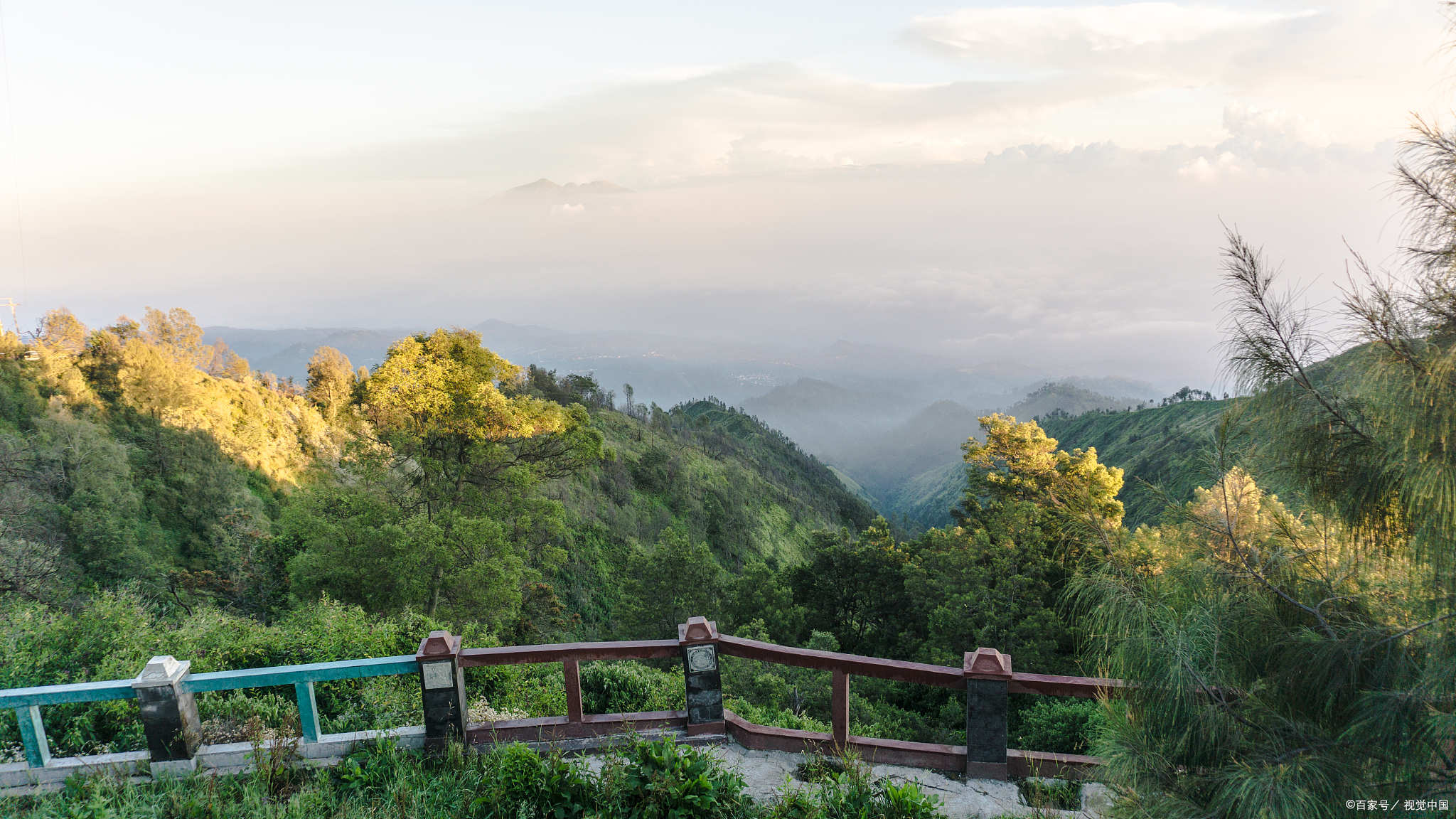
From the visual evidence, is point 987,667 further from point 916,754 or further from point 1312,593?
point 1312,593

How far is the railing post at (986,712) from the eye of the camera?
4.79 m

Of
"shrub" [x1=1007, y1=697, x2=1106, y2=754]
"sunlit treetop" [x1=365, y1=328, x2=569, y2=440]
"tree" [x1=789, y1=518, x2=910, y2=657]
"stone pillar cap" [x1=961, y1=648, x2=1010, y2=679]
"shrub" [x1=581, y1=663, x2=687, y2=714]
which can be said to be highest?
"sunlit treetop" [x1=365, y1=328, x2=569, y2=440]

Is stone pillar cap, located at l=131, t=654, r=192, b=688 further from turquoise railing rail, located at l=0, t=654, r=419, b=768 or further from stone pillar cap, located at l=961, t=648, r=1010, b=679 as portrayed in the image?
stone pillar cap, located at l=961, t=648, r=1010, b=679

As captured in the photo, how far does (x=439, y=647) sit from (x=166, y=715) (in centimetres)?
203

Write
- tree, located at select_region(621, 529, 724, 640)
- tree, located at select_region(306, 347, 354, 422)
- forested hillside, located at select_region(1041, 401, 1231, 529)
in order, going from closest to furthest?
tree, located at select_region(621, 529, 724, 640), tree, located at select_region(306, 347, 354, 422), forested hillside, located at select_region(1041, 401, 1231, 529)

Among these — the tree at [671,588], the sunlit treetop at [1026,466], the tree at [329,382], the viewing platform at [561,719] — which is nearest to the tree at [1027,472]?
the sunlit treetop at [1026,466]

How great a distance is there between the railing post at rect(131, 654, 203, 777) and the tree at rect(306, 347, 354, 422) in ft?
125

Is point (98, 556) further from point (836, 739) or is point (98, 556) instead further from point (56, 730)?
point (836, 739)

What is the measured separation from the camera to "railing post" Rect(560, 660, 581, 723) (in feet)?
17.6

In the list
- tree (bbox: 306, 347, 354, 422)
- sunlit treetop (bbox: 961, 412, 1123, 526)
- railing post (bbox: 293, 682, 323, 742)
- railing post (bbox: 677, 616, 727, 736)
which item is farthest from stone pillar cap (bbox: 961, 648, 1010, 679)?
tree (bbox: 306, 347, 354, 422)

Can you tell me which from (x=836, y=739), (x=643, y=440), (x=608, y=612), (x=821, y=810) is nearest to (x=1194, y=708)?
(x=821, y=810)

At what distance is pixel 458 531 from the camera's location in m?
14.9

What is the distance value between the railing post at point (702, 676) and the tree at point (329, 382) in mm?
39797

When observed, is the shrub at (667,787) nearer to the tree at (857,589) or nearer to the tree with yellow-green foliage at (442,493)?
the tree with yellow-green foliage at (442,493)
